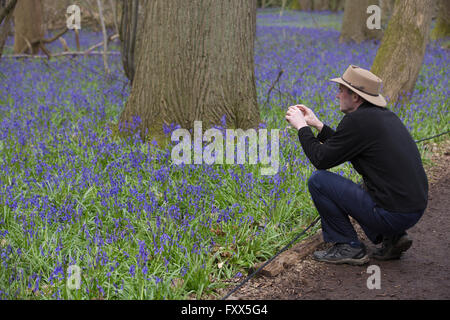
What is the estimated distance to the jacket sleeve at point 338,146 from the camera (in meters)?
3.72

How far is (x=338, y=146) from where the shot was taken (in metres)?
3.77

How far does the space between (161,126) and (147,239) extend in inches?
90.2

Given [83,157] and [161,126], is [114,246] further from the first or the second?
[161,126]

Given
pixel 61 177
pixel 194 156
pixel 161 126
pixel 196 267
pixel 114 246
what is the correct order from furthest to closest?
pixel 161 126 → pixel 194 156 → pixel 61 177 → pixel 114 246 → pixel 196 267

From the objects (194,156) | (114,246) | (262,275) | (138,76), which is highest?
(138,76)

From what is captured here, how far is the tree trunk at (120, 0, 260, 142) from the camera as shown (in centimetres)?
588

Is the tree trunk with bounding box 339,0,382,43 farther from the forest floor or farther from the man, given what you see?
the man

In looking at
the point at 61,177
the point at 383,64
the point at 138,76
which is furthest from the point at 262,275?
the point at 383,64

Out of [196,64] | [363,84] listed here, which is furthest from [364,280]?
[196,64]

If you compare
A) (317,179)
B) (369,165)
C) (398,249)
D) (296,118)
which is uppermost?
(296,118)

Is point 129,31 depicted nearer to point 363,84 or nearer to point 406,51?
point 406,51

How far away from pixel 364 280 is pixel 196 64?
3.29 meters
